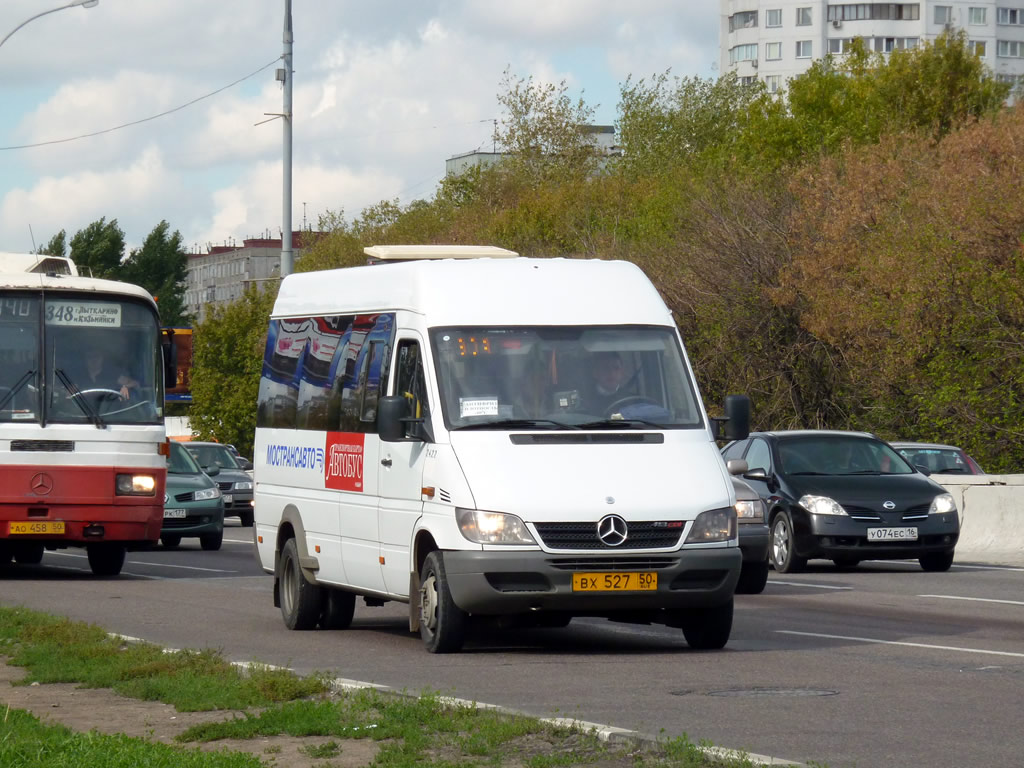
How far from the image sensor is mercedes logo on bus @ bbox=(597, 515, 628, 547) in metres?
12.0

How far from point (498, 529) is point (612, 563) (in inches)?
29.3

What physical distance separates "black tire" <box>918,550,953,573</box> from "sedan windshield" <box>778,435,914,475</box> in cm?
100

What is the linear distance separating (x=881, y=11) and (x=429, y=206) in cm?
6729

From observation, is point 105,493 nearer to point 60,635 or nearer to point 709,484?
point 60,635

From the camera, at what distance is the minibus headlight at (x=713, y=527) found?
40.2ft

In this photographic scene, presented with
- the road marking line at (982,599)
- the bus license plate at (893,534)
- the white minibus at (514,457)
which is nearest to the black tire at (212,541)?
the bus license plate at (893,534)

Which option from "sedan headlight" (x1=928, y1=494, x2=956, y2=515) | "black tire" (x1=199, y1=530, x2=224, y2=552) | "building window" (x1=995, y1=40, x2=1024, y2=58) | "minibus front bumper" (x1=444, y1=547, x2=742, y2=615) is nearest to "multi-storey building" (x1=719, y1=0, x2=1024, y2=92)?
"building window" (x1=995, y1=40, x2=1024, y2=58)

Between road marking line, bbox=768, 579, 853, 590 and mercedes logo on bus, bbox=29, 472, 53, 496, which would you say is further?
mercedes logo on bus, bbox=29, 472, 53, 496

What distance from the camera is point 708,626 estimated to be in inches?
506

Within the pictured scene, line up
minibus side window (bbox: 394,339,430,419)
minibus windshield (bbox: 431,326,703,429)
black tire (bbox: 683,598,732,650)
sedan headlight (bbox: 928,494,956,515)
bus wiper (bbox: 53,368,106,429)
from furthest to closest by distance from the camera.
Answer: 1. sedan headlight (bbox: 928,494,956,515)
2. bus wiper (bbox: 53,368,106,429)
3. minibus side window (bbox: 394,339,430,419)
4. black tire (bbox: 683,598,732,650)
5. minibus windshield (bbox: 431,326,703,429)

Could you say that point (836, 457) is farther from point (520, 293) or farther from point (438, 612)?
point (438, 612)

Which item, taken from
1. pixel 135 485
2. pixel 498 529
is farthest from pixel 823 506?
pixel 498 529

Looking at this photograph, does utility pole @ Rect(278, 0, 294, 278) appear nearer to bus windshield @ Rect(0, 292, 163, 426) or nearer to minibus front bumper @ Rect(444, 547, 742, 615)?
bus windshield @ Rect(0, 292, 163, 426)

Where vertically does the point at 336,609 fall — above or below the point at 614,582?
below
